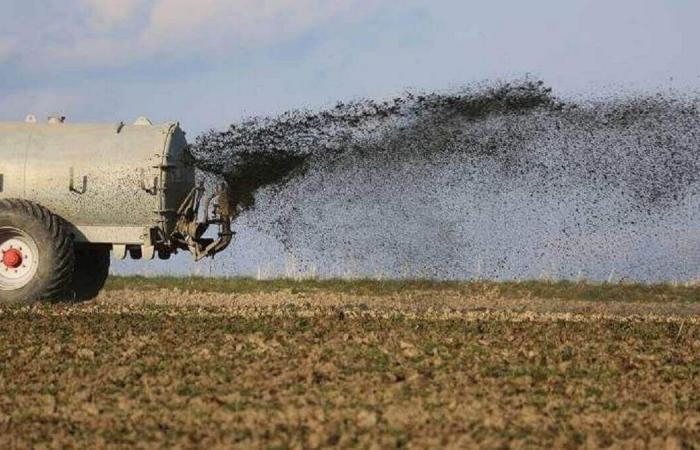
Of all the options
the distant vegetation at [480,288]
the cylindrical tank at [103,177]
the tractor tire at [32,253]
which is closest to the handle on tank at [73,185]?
the cylindrical tank at [103,177]

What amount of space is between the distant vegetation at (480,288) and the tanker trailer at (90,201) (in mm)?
6594

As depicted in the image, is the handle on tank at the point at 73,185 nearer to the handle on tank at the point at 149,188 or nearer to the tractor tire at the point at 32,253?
the tractor tire at the point at 32,253

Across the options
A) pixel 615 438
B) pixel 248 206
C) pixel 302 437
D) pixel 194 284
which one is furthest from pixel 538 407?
pixel 194 284

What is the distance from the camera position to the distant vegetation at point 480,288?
2794cm

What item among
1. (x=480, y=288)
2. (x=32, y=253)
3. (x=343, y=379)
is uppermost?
(x=32, y=253)

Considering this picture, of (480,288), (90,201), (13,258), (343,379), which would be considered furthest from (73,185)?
(480,288)

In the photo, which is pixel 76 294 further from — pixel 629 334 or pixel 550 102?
pixel 629 334

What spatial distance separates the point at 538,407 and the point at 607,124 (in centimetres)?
1297

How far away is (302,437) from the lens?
974 cm

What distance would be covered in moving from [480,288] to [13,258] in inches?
429

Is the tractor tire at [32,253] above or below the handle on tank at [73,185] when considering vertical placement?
below

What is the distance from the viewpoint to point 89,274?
23688 mm

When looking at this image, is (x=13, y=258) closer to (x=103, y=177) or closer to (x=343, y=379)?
(x=103, y=177)

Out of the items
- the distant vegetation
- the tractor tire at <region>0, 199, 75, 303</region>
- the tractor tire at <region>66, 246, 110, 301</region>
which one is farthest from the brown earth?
the distant vegetation
